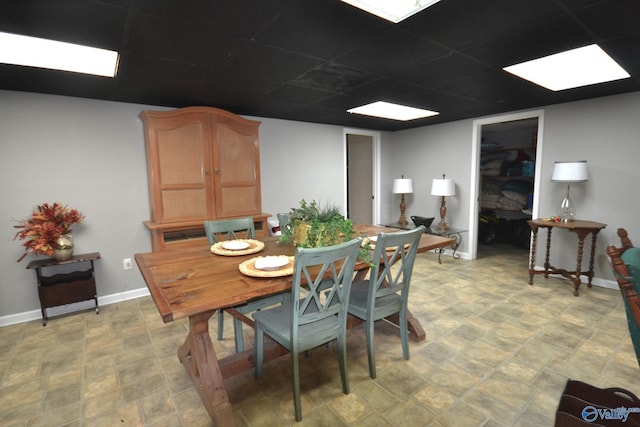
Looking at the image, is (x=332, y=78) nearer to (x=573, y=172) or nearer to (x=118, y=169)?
(x=118, y=169)

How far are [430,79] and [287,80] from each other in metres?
1.26

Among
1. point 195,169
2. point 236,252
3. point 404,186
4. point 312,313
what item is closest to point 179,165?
point 195,169

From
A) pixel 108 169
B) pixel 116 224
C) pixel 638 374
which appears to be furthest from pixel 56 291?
pixel 638 374

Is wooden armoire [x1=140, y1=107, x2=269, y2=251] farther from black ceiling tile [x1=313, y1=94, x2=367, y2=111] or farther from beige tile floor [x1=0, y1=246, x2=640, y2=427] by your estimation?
beige tile floor [x1=0, y1=246, x2=640, y2=427]

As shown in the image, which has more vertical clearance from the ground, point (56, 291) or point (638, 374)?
point (56, 291)

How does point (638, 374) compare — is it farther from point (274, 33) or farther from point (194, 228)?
point (194, 228)

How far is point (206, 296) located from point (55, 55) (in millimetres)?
2078

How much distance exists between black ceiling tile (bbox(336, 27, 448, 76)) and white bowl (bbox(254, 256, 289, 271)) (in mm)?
1480

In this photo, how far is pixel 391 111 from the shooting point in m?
4.05

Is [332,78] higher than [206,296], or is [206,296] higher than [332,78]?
[332,78]

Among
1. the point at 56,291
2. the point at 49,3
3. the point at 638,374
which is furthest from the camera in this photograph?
the point at 56,291

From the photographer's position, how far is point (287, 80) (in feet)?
8.83

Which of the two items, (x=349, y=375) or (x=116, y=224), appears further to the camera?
(x=116, y=224)

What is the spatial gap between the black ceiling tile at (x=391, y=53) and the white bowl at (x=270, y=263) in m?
1.48
